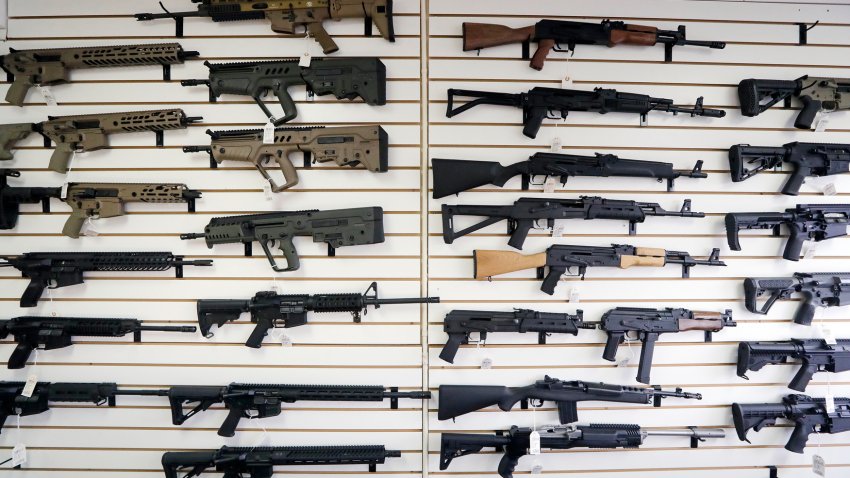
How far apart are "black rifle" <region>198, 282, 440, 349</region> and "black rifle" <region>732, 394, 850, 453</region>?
2.96 metres

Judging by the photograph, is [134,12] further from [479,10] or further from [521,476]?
[521,476]

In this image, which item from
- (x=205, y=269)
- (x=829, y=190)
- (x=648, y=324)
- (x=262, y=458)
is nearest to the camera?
(x=262, y=458)

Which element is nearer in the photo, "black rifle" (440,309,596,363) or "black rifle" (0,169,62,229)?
"black rifle" (440,309,596,363)

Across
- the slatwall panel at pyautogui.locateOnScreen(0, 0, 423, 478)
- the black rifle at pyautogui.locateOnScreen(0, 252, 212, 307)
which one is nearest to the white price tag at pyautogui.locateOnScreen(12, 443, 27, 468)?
the slatwall panel at pyautogui.locateOnScreen(0, 0, 423, 478)

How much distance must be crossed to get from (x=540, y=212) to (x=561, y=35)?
1553 millimetres

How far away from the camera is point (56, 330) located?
12.8 ft

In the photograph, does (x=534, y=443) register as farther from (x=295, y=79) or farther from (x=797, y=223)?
(x=295, y=79)

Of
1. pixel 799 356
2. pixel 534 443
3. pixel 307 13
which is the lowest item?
pixel 534 443

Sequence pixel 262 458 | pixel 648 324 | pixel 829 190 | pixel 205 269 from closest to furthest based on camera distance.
A: 1. pixel 262 458
2. pixel 648 324
3. pixel 205 269
4. pixel 829 190

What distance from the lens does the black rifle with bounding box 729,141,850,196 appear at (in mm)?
3984

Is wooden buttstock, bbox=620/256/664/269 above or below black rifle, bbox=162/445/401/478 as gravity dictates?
above

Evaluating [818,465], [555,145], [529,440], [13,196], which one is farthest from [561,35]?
[13,196]

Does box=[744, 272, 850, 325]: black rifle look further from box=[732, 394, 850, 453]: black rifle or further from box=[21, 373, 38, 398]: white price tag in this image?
box=[21, 373, 38, 398]: white price tag

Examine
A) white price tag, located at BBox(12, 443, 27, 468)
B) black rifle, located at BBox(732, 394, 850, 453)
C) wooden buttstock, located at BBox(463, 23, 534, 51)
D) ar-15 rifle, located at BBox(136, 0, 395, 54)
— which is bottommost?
white price tag, located at BBox(12, 443, 27, 468)
